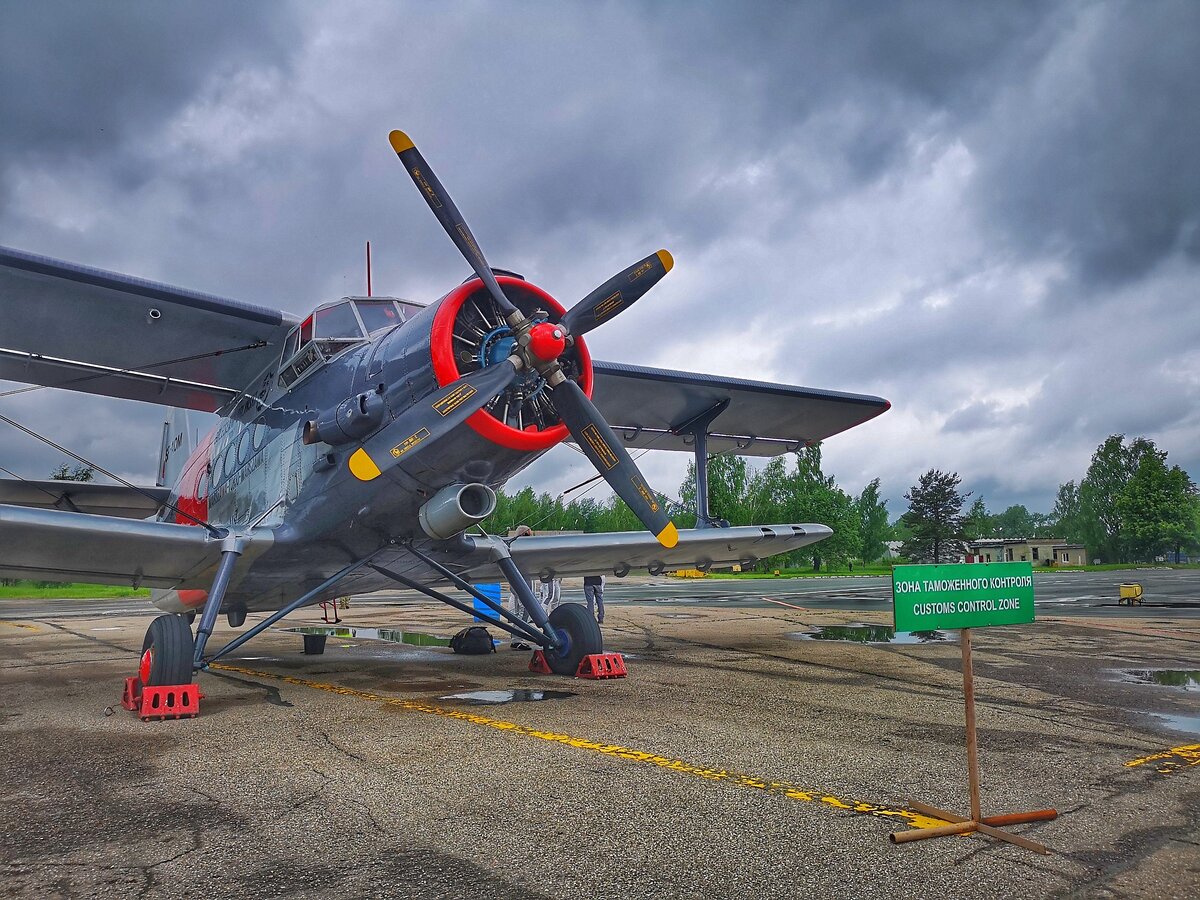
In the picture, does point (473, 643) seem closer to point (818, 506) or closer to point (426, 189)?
point (426, 189)

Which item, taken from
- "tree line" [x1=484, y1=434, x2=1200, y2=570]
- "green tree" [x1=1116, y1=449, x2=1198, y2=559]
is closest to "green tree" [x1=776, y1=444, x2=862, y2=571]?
"tree line" [x1=484, y1=434, x2=1200, y2=570]

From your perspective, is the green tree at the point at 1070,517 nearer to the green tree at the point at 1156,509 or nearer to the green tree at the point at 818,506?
the green tree at the point at 1156,509

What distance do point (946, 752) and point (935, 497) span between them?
180ft

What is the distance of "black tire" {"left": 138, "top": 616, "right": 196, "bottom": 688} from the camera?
6656 mm

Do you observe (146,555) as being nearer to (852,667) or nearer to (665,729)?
(665,729)

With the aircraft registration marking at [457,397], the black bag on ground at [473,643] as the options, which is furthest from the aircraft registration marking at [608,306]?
the black bag on ground at [473,643]

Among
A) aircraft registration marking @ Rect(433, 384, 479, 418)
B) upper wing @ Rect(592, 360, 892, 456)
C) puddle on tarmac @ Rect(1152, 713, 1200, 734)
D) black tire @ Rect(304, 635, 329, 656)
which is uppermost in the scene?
upper wing @ Rect(592, 360, 892, 456)

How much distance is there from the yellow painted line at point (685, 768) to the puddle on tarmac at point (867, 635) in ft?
25.9

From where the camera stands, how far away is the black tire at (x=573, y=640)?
8570 mm

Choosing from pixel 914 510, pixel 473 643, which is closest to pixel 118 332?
pixel 473 643

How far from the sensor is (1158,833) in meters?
3.37

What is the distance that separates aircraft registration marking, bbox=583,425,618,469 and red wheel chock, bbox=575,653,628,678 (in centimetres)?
231

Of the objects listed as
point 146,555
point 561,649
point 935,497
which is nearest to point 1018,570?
point 561,649

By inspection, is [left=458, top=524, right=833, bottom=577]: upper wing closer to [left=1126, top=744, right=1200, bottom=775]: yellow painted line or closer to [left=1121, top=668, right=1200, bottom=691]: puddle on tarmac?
[left=1121, top=668, right=1200, bottom=691]: puddle on tarmac
